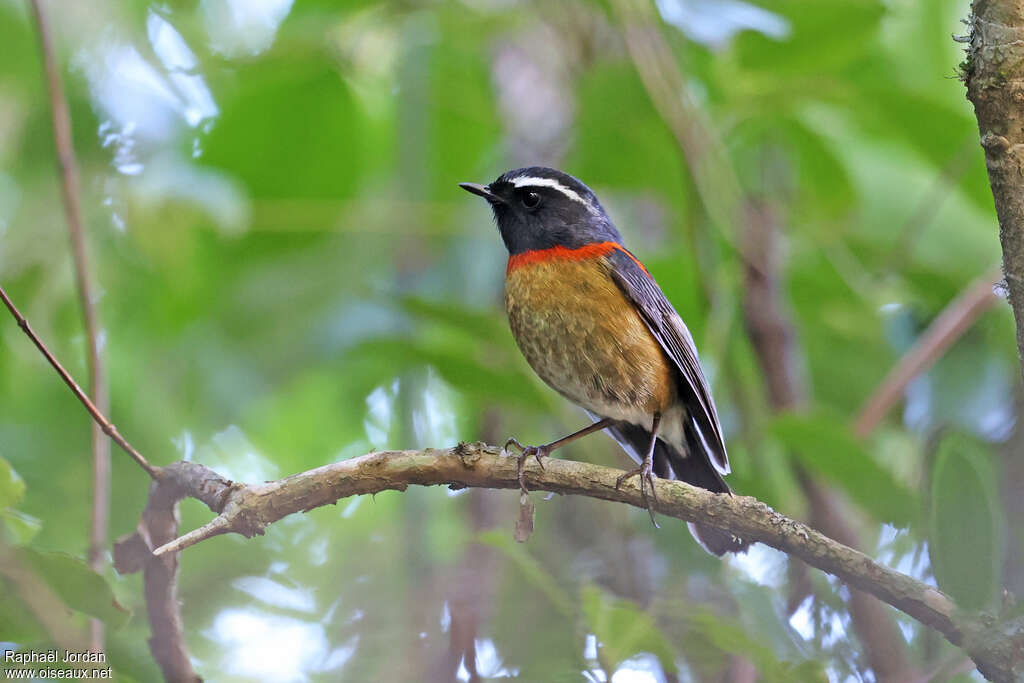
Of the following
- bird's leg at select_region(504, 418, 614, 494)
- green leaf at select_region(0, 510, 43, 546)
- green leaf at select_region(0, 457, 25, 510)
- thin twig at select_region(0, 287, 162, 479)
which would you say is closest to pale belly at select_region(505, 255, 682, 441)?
bird's leg at select_region(504, 418, 614, 494)

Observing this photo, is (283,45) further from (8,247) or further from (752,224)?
(752,224)

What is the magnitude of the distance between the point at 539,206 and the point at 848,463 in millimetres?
1765

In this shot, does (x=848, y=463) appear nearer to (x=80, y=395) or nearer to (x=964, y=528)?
(x=964, y=528)

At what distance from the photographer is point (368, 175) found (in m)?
6.00

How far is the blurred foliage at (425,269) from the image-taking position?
14.4ft

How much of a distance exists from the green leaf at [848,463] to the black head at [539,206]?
1263mm

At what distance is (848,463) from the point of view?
157 inches

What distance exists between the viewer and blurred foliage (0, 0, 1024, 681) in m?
4.40

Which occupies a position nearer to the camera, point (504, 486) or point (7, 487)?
point (7, 487)

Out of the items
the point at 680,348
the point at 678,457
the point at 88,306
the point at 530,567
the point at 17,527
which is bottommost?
the point at 530,567

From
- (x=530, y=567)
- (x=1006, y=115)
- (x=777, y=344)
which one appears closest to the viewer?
(x=1006, y=115)

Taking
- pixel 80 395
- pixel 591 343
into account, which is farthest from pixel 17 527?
pixel 591 343

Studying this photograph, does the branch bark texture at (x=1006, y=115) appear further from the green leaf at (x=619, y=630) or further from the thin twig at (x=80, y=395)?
the thin twig at (x=80, y=395)

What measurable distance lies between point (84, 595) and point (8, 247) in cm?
296
